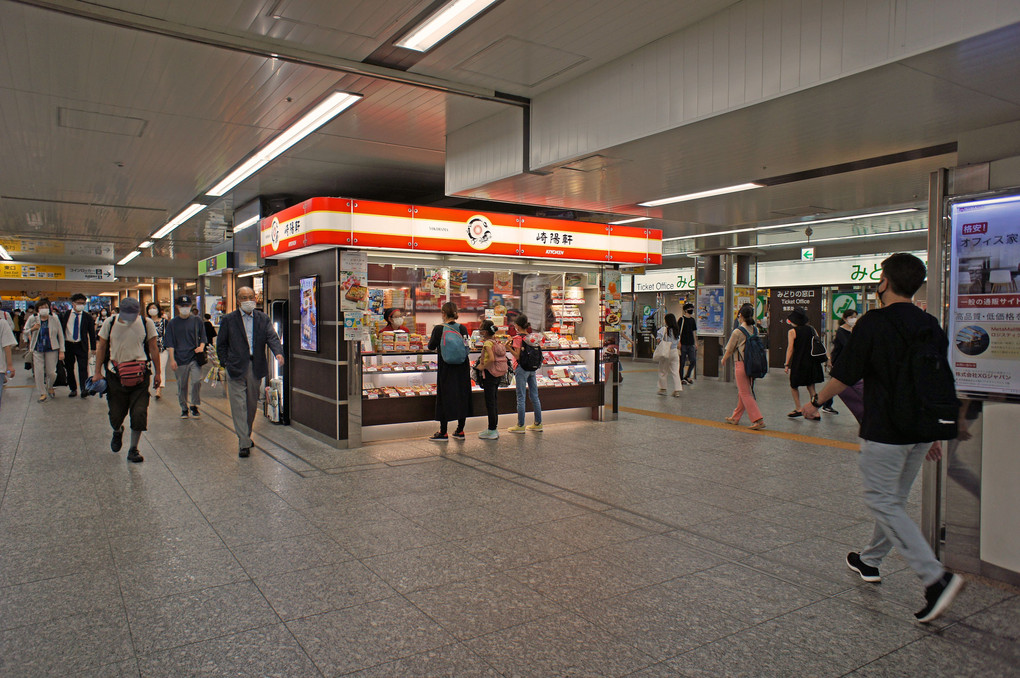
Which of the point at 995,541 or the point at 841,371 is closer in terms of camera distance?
the point at 841,371

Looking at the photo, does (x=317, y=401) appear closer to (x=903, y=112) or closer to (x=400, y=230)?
(x=400, y=230)

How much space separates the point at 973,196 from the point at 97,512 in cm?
629

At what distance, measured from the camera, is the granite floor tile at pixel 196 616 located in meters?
3.02

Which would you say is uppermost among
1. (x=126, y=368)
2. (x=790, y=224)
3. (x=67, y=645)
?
(x=790, y=224)

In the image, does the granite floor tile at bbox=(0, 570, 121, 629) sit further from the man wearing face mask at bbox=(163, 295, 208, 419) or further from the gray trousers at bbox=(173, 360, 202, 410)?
the gray trousers at bbox=(173, 360, 202, 410)

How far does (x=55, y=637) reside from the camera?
3.01 metres

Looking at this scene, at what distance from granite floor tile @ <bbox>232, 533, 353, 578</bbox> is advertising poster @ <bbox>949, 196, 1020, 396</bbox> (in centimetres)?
390

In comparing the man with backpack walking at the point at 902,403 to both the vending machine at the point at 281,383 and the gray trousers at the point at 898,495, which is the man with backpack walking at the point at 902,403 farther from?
the vending machine at the point at 281,383

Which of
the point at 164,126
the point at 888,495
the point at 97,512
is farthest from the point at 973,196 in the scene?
the point at 164,126

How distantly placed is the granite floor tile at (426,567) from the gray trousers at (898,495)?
83.5 inches

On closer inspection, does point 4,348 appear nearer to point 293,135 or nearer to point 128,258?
point 293,135

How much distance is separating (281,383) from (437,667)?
22.8ft

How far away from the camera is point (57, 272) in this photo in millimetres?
22781

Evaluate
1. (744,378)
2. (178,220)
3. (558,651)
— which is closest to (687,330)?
(744,378)
